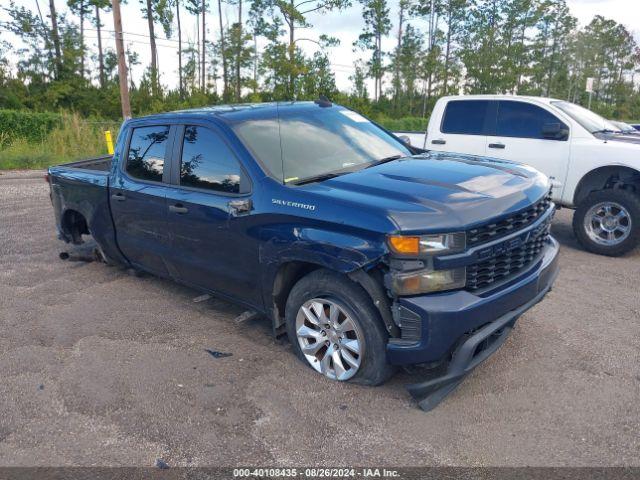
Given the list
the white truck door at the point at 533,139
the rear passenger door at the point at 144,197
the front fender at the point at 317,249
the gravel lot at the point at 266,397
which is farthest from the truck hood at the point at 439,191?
the white truck door at the point at 533,139

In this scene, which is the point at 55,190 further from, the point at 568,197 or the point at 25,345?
the point at 568,197

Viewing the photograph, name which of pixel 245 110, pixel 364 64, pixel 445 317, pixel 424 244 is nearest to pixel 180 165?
pixel 245 110

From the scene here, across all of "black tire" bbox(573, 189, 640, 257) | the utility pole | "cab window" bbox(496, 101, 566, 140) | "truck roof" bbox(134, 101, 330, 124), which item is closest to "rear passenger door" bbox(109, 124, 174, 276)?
"truck roof" bbox(134, 101, 330, 124)

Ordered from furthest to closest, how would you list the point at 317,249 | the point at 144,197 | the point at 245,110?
1. the point at 144,197
2. the point at 245,110
3. the point at 317,249

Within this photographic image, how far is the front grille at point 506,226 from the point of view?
3088 mm

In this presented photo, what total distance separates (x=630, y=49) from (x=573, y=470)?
246 feet

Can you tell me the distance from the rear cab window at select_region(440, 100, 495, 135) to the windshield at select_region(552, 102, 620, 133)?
0.96 m

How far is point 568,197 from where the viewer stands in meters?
6.84

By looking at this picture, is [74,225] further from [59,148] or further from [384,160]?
[59,148]

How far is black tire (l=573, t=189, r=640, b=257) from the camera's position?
20.4ft

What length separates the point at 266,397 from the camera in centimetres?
341

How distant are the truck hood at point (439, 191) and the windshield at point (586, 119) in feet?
11.6

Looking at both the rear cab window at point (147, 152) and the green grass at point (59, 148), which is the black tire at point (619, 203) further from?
the green grass at point (59, 148)

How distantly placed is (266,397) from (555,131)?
5.35 m
